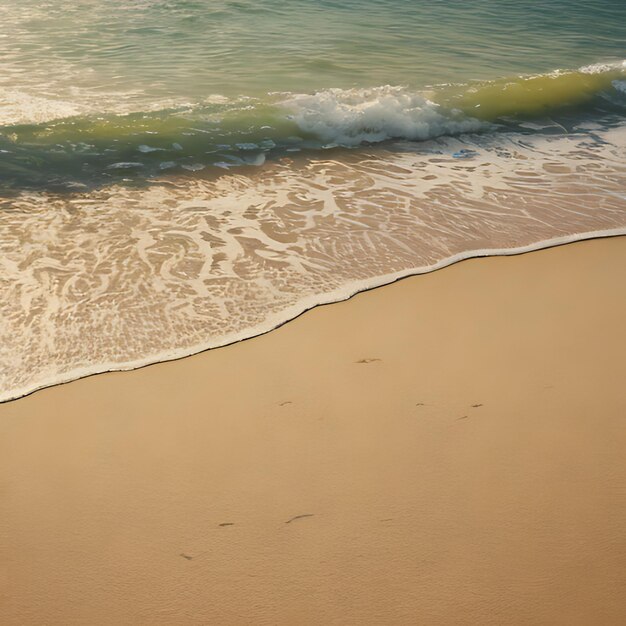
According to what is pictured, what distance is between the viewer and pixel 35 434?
9.37ft

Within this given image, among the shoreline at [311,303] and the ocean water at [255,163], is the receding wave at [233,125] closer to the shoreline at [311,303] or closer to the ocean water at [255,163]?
the ocean water at [255,163]

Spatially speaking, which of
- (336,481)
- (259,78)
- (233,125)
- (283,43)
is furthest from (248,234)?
(283,43)

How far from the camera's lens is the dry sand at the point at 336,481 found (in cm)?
222

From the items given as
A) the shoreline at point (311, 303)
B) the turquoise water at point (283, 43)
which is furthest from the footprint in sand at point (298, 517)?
the turquoise water at point (283, 43)

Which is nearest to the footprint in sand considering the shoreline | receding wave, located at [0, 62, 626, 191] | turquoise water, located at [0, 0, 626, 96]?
the shoreline

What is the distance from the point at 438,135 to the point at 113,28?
5.84 meters

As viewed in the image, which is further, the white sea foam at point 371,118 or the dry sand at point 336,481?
the white sea foam at point 371,118

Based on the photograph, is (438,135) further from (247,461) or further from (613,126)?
(247,461)

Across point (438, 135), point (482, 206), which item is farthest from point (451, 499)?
point (438, 135)

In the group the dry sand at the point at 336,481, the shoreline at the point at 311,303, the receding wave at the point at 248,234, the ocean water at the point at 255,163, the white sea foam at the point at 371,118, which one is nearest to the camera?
the dry sand at the point at 336,481

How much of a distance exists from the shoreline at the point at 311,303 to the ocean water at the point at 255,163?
0.06 feet

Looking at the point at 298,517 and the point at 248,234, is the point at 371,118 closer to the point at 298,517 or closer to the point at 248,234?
the point at 248,234

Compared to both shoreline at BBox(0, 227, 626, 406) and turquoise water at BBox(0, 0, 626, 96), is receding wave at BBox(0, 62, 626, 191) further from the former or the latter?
shoreline at BBox(0, 227, 626, 406)

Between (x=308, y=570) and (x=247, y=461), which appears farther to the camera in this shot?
(x=247, y=461)
